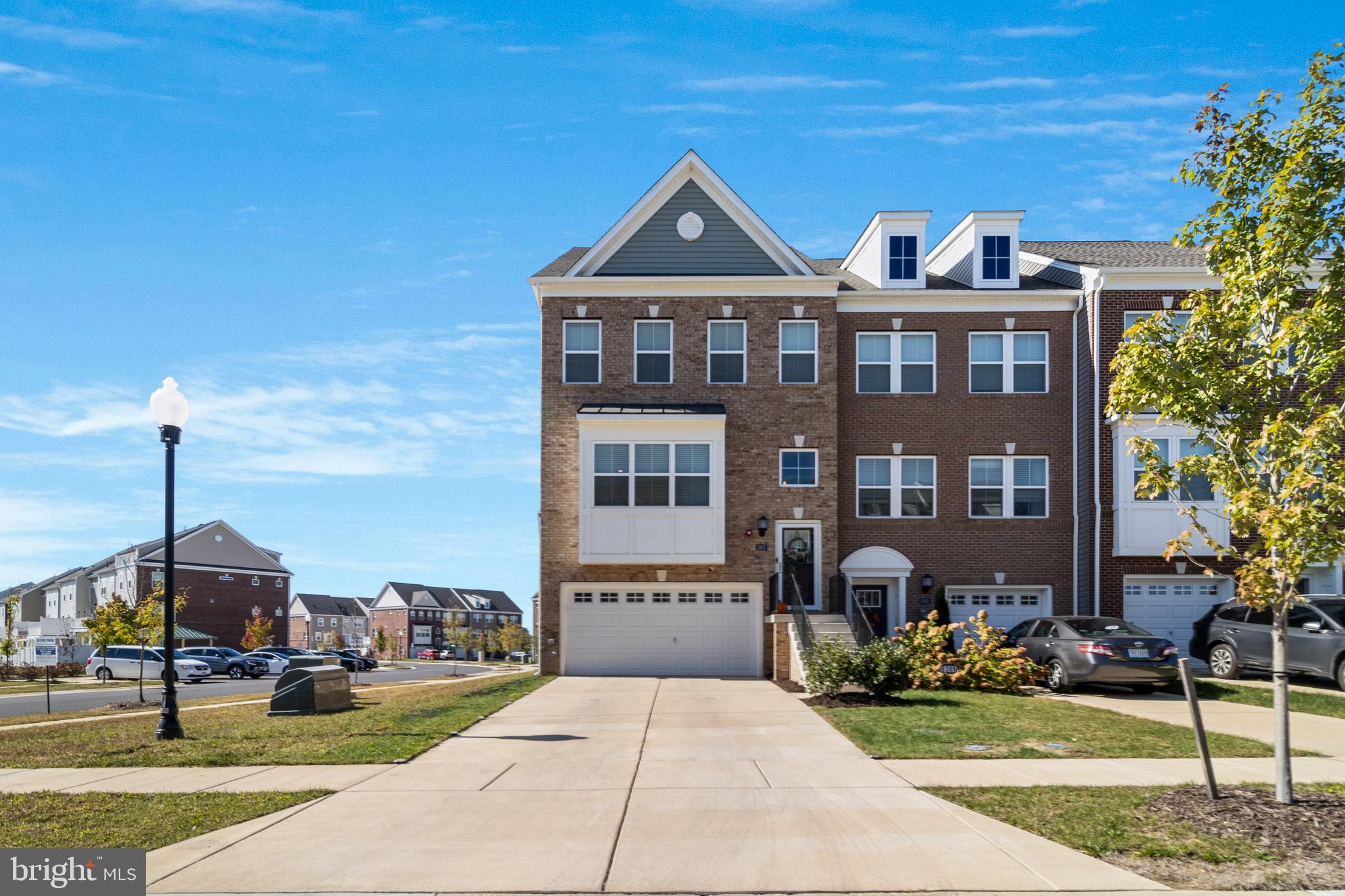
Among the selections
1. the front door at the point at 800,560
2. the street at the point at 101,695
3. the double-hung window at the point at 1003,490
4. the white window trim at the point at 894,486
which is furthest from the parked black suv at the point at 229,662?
the double-hung window at the point at 1003,490

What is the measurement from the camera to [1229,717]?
1585 centimetres

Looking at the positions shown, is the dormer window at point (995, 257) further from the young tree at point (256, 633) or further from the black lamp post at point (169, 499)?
the young tree at point (256, 633)

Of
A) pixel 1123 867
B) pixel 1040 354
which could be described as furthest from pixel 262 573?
pixel 1123 867

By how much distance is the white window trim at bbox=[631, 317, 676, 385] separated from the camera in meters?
26.4

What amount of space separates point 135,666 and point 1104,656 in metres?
36.6

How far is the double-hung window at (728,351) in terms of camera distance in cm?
2648

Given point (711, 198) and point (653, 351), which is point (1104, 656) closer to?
point (653, 351)

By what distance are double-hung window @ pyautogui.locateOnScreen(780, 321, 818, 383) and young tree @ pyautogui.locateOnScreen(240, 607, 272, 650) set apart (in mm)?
57733

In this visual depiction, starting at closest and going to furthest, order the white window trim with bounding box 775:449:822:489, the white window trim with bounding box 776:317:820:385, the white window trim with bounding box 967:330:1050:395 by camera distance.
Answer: the white window trim with bounding box 775:449:822:489 → the white window trim with bounding box 776:317:820:385 → the white window trim with bounding box 967:330:1050:395

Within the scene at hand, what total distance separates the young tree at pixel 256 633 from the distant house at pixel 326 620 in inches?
1762

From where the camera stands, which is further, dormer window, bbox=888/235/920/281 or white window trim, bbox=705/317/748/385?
dormer window, bbox=888/235/920/281

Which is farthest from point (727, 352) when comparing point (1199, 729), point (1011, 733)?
point (1199, 729)

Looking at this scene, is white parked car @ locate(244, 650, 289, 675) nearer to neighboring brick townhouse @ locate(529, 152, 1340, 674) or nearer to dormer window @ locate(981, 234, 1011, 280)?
neighboring brick townhouse @ locate(529, 152, 1340, 674)

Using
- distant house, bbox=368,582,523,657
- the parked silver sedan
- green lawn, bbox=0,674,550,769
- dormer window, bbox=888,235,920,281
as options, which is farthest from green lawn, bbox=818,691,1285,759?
distant house, bbox=368,582,523,657
